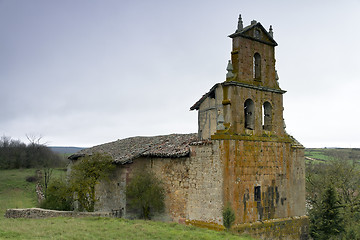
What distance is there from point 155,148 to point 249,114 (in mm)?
6351

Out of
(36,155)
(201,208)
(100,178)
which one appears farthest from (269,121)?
(36,155)

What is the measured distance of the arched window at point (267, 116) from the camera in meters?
18.8

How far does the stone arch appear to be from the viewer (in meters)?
18.8

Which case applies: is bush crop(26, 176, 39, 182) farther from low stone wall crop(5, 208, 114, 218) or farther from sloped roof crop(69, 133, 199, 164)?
low stone wall crop(5, 208, 114, 218)

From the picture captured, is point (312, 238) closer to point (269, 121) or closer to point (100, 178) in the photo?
point (269, 121)

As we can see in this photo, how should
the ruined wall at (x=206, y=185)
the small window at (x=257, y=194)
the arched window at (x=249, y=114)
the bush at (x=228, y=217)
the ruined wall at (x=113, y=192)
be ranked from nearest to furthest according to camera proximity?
the bush at (x=228, y=217), the ruined wall at (x=206, y=185), the small window at (x=257, y=194), the arched window at (x=249, y=114), the ruined wall at (x=113, y=192)

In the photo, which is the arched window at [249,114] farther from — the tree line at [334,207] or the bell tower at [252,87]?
the tree line at [334,207]

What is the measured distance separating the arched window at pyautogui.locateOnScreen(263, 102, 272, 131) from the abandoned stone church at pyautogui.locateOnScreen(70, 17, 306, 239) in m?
0.06

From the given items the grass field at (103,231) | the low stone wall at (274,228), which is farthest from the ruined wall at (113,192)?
the low stone wall at (274,228)

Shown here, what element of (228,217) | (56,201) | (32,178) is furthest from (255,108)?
(32,178)

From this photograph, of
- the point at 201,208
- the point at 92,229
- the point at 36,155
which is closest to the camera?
the point at 92,229

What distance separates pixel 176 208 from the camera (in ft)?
61.1

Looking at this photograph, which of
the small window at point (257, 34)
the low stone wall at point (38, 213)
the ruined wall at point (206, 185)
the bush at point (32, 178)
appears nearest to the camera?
the ruined wall at point (206, 185)

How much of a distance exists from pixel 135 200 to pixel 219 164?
6.10 m
